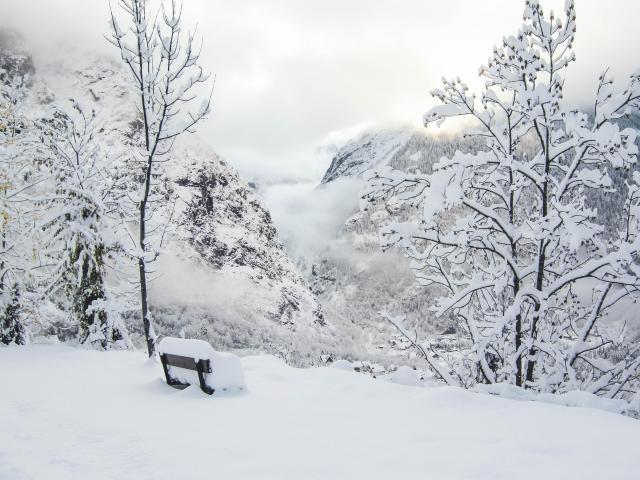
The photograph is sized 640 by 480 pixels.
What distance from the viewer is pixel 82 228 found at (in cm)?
1452

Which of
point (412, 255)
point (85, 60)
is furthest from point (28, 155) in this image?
point (85, 60)

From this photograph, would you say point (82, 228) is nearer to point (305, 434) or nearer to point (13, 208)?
point (13, 208)

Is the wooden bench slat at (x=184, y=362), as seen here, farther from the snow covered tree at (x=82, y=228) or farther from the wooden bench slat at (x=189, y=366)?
the snow covered tree at (x=82, y=228)

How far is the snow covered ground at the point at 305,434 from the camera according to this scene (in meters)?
3.49

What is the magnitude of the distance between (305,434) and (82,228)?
41.2 feet

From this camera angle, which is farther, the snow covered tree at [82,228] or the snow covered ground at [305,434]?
the snow covered tree at [82,228]

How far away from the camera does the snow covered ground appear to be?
11.5 feet

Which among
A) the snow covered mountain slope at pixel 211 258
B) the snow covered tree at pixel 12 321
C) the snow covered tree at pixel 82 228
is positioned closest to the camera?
the snow covered tree at pixel 12 321

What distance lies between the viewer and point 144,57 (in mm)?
11477

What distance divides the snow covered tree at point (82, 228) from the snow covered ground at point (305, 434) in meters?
8.62

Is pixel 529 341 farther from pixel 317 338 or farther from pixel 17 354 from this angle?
pixel 317 338

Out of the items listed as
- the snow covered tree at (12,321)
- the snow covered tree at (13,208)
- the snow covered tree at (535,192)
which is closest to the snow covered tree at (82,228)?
the snow covered tree at (13,208)

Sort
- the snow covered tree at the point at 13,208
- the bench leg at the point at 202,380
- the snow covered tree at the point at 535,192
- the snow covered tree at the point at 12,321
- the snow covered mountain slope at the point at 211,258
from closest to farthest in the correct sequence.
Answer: the snow covered tree at the point at 535,192, the bench leg at the point at 202,380, the snow covered tree at the point at 13,208, the snow covered tree at the point at 12,321, the snow covered mountain slope at the point at 211,258

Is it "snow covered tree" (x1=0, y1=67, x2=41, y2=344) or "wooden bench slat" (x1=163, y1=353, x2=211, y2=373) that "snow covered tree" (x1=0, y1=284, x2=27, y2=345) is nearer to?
"snow covered tree" (x1=0, y1=67, x2=41, y2=344)
